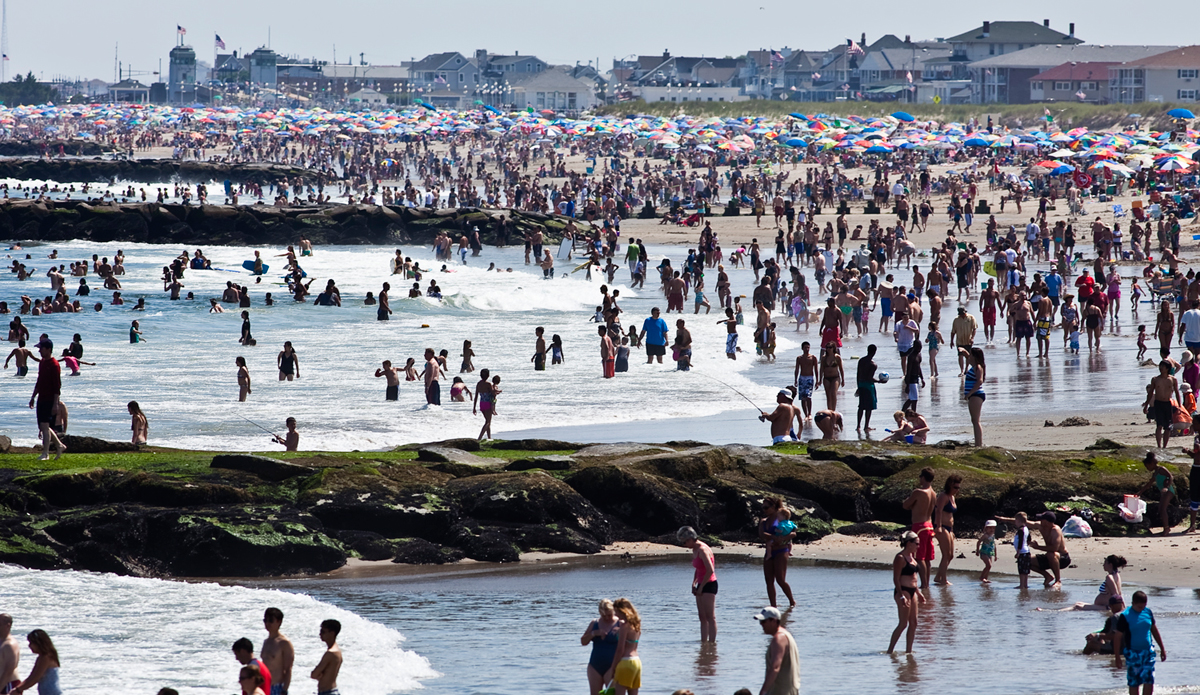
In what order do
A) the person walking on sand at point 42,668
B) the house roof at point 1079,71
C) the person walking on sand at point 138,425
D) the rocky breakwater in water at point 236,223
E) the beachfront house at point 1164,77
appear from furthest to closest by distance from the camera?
the house roof at point 1079,71 → the beachfront house at point 1164,77 → the rocky breakwater in water at point 236,223 → the person walking on sand at point 138,425 → the person walking on sand at point 42,668

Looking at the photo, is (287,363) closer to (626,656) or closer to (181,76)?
(626,656)

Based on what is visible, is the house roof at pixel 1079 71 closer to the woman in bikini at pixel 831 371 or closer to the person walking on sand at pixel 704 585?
the woman in bikini at pixel 831 371

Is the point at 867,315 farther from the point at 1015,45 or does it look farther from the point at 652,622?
the point at 1015,45

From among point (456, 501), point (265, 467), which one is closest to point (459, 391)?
point (265, 467)

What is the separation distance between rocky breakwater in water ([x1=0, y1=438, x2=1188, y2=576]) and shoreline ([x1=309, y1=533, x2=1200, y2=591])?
0.56 feet

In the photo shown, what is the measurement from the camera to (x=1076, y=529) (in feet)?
43.4

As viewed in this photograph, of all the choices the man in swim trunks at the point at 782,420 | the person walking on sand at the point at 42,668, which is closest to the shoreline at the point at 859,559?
the man in swim trunks at the point at 782,420

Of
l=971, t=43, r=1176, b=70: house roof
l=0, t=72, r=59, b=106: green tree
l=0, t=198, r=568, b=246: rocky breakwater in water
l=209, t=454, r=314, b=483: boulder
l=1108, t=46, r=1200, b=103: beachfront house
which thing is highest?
l=0, t=72, r=59, b=106: green tree

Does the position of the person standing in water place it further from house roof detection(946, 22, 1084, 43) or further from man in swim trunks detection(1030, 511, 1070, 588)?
house roof detection(946, 22, 1084, 43)

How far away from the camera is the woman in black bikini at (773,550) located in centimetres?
1071

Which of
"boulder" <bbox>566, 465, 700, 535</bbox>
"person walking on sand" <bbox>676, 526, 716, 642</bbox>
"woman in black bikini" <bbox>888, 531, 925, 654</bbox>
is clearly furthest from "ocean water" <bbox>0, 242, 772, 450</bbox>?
"woman in black bikini" <bbox>888, 531, 925, 654</bbox>

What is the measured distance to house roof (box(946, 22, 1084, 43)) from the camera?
110688 millimetres

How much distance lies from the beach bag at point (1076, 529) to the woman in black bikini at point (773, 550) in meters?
3.73

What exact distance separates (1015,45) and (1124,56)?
46.7 feet
